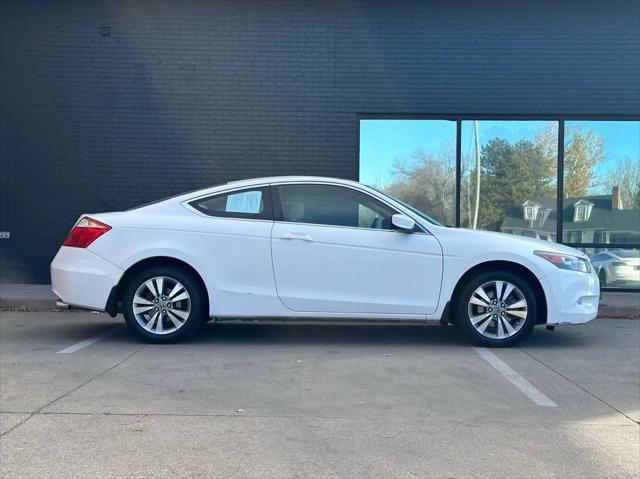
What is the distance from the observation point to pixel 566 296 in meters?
6.45

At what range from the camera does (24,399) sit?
4.73m

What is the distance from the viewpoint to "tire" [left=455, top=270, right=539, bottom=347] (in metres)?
6.45

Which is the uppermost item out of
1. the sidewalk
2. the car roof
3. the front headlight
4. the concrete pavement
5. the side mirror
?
the car roof

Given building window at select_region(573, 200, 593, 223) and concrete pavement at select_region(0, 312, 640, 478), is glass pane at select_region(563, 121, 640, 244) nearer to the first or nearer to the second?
building window at select_region(573, 200, 593, 223)

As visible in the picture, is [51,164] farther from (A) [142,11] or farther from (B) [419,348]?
(B) [419,348]

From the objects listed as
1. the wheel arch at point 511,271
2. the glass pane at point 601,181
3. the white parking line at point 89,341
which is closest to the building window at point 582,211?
the glass pane at point 601,181

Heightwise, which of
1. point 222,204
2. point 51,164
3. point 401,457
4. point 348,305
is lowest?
point 401,457

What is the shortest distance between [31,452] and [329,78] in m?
7.75

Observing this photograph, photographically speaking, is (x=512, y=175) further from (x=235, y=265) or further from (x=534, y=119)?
(x=235, y=265)

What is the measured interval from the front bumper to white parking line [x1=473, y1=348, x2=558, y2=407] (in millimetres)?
721

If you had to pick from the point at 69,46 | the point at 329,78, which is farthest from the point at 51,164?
the point at 329,78

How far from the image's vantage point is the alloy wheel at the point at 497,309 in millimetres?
6445

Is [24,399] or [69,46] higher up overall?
[69,46]

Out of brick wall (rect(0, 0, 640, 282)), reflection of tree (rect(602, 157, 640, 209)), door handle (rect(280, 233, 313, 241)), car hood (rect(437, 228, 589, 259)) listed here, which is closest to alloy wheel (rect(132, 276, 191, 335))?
door handle (rect(280, 233, 313, 241))
